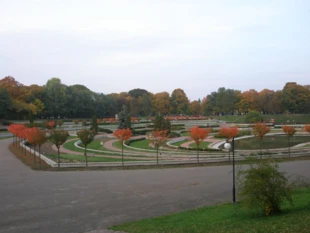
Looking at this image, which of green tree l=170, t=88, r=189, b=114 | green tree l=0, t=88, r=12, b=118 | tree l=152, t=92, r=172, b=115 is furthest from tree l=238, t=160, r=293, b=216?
green tree l=170, t=88, r=189, b=114

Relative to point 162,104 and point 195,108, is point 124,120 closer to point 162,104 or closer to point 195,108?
point 162,104

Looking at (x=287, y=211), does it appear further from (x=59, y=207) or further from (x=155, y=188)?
(x=59, y=207)

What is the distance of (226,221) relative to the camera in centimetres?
916

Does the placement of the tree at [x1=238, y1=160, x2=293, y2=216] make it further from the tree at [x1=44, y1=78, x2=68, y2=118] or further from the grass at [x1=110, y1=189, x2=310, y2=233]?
the tree at [x1=44, y1=78, x2=68, y2=118]

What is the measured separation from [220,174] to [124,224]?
395 inches

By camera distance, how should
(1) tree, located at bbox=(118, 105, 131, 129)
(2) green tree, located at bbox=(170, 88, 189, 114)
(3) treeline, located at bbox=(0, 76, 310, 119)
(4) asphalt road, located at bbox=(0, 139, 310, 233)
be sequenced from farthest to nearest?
(2) green tree, located at bbox=(170, 88, 189, 114) → (3) treeline, located at bbox=(0, 76, 310, 119) → (1) tree, located at bbox=(118, 105, 131, 129) → (4) asphalt road, located at bbox=(0, 139, 310, 233)

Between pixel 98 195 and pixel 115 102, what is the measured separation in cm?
8108

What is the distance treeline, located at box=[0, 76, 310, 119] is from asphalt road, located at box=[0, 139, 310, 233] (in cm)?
4313

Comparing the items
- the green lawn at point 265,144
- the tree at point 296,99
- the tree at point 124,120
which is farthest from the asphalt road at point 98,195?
the tree at point 296,99

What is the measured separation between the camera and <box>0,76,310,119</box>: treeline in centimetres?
6494

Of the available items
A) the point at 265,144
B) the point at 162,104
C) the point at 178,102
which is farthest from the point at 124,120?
the point at 178,102

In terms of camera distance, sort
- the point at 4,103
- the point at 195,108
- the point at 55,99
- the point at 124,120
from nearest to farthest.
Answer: the point at 124,120 → the point at 4,103 → the point at 55,99 → the point at 195,108

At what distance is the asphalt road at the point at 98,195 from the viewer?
34.7 ft

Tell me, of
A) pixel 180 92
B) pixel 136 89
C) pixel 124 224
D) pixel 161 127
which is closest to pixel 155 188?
pixel 124 224
